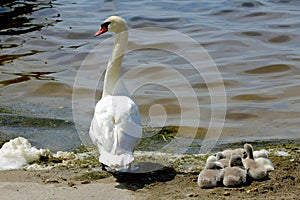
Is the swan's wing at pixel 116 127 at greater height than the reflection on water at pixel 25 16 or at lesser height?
greater

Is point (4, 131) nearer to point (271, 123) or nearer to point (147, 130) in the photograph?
point (147, 130)

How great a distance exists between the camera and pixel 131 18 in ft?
53.3

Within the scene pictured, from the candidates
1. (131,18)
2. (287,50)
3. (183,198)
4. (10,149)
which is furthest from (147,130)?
(131,18)

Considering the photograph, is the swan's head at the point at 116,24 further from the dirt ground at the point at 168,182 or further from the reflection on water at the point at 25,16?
the reflection on water at the point at 25,16

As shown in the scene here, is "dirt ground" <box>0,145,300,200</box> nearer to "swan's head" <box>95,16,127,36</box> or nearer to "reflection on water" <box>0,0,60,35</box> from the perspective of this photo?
"swan's head" <box>95,16,127,36</box>

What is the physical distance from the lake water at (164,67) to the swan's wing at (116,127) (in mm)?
1542

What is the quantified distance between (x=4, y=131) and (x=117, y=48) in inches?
88.1

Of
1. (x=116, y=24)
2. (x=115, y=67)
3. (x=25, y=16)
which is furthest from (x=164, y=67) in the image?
(x=25, y=16)

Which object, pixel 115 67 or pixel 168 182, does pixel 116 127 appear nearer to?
pixel 168 182

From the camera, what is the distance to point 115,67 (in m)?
6.94

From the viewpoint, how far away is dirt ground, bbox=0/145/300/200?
5.46m

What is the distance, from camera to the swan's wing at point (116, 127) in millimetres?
6000

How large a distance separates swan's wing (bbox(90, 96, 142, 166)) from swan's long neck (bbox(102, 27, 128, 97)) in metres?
0.30

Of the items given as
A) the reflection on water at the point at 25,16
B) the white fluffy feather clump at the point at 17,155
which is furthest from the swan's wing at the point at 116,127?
the reflection on water at the point at 25,16
